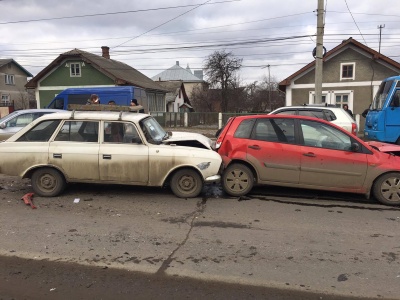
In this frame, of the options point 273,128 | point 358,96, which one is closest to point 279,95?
point 358,96

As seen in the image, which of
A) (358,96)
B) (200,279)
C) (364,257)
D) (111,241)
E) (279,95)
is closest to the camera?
(200,279)

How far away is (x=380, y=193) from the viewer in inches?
248

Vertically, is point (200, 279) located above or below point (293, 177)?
below

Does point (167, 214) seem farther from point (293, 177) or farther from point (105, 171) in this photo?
point (293, 177)

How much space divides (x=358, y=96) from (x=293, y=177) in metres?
23.0

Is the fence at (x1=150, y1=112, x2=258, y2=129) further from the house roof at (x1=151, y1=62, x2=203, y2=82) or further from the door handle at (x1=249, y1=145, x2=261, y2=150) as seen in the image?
the house roof at (x1=151, y1=62, x2=203, y2=82)

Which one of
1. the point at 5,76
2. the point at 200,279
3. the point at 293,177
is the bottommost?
the point at 200,279

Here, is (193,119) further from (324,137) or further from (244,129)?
(324,137)

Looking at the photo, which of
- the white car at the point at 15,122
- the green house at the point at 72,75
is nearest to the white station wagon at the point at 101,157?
the white car at the point at 15,122

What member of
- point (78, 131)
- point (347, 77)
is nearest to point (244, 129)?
point (78, 131)

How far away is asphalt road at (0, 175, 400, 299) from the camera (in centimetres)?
345

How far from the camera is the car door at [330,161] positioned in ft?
20.7

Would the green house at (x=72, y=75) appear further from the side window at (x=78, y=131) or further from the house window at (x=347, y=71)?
the side window at (x=78, y=131)

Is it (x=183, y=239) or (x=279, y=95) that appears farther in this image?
(x=279, y=95)
